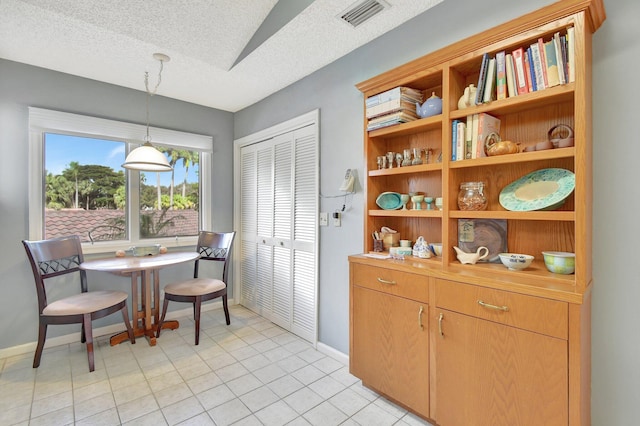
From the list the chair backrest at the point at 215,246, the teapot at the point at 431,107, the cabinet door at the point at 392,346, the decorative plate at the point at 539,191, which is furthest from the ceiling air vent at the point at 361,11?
the chair backrest at the point at 215,246

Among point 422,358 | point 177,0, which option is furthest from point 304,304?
point 177,0

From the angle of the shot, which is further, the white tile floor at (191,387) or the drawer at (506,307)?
the white tile floor at (191,387)

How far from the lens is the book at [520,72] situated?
1432 millimetres

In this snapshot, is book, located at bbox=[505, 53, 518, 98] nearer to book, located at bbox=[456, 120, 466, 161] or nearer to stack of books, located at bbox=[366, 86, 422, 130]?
book, located at bbox=[456, 120, 466, 161]

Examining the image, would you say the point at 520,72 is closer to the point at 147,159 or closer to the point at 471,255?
the point at 471,255

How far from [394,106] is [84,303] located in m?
2.82

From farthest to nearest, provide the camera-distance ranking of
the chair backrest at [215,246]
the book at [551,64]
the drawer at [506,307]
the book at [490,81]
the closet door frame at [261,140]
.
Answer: the chair backrest at [215,246]
the closet door frame at [261,140]
the book at [490,81]
the book at [551,64]
the drawer at [506,307]

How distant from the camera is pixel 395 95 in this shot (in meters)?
1.91

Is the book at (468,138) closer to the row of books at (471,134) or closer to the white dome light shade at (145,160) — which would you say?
the row of books at (471,134)

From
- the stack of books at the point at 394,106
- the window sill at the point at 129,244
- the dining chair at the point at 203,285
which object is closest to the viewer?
the stack of books at the point at 394,106

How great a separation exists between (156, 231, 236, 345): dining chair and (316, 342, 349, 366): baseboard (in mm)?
1154

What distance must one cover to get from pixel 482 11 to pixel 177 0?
188cm

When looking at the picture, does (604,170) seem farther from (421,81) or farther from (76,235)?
(76,235)

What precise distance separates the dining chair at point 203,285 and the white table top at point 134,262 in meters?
0.29
